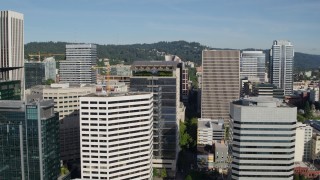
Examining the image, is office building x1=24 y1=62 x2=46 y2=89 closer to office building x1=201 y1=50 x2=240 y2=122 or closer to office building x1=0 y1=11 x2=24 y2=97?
office building x1=0 y1=11 x2=24 y2=97

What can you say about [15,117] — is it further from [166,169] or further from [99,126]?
[166,169]

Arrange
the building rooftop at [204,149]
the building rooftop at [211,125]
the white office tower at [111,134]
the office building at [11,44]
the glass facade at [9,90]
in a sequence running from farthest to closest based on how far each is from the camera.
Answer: the building rooftop at [211,125] → the office building at [11,44] → the building rooftop at [204,149] → the glass facade at [9,90] → the white office tower at [111,134]

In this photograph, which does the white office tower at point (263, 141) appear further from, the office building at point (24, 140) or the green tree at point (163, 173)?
the office building at point (24, 140)

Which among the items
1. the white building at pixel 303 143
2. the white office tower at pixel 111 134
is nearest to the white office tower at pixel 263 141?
the white office tower at pixel 111 134

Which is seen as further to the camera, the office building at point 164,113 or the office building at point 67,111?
the office building at point 67,111

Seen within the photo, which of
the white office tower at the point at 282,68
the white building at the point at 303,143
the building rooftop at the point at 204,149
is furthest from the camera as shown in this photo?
the white office tower at the point at 282,68

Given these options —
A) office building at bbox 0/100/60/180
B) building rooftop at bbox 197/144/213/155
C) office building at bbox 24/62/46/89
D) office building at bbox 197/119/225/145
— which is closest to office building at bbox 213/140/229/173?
building rooftop at bbox 197/144/213/155

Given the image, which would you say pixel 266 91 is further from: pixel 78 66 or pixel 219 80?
pixel 78 66
